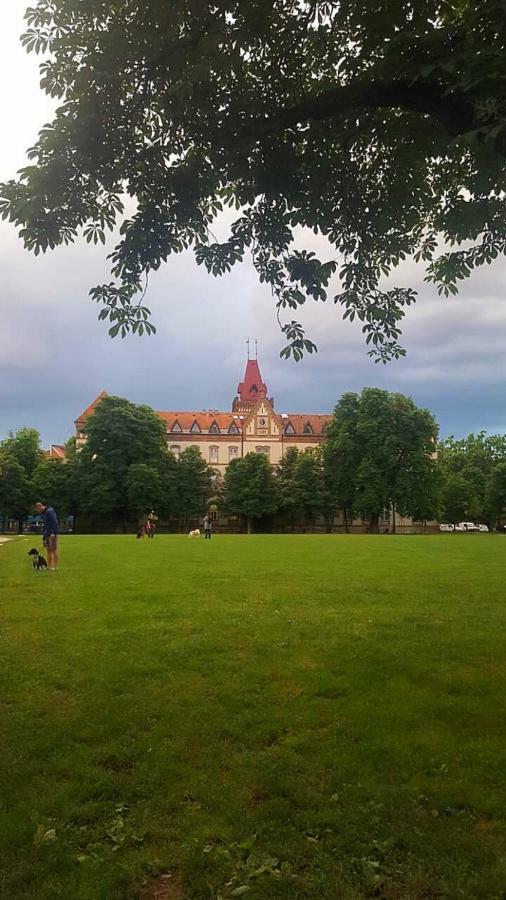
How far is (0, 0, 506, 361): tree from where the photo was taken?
6.74m

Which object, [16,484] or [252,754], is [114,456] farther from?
[252,754]

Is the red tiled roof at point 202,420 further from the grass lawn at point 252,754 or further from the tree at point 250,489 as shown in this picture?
the grass lawn at point 252,754

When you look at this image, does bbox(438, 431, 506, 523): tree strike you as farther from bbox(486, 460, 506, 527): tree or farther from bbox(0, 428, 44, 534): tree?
bbox(0, 428, 44, 534): tree

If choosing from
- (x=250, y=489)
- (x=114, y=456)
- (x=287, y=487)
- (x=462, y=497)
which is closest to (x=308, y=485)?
(x=287, y=487)

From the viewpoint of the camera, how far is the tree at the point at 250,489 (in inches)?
3499

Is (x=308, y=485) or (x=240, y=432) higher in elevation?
(x=240, y=432)

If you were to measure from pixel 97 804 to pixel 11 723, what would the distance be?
2.02 m

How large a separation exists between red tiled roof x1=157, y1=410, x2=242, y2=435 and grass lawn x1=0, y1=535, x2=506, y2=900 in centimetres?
10585

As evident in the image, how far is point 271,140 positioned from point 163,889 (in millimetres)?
7247

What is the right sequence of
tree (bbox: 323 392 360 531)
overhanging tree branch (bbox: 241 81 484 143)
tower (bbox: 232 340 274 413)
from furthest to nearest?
tower (bbox: 232 340 274 413) → tree (bbox: 323 392 360 531) → overhanging tree branch (bbox: 241 81 484 143)

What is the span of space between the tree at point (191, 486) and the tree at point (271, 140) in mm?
74790

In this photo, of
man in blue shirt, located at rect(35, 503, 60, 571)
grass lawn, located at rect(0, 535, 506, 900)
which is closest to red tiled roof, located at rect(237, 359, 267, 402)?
man in blue shirt, located at rect(35, 503, 60, 571)

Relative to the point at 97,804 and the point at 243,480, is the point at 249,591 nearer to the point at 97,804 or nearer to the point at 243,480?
the point at 97,804

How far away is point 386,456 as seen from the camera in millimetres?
71250
